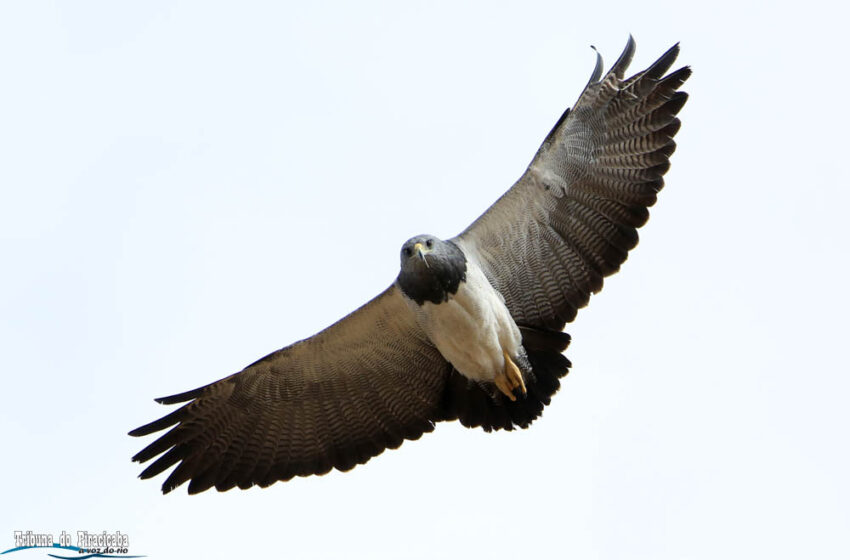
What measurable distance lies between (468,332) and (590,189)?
2.02 m

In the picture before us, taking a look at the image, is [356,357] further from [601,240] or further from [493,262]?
[601,240]

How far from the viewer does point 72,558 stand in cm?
1405

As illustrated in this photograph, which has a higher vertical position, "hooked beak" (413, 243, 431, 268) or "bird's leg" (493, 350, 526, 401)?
"hooked beak" (413, 243, 431, 268)

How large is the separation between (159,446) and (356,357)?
235 centimetres

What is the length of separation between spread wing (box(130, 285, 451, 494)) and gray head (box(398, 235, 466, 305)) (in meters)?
1.09

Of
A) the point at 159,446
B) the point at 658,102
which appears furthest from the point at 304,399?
the point at 658,102

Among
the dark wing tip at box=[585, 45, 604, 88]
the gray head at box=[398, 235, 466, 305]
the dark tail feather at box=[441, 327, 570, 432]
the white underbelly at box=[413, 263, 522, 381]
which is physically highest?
the dark wing tip at box=[585, 45, 604, 88]

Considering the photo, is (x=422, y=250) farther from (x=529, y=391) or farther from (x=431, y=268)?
(x=529, y=391)

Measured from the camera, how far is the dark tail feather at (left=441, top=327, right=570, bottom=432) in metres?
12.9

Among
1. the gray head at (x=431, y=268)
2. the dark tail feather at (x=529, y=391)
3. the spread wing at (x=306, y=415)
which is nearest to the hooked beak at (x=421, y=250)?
the gray head at (x=431, y=268)

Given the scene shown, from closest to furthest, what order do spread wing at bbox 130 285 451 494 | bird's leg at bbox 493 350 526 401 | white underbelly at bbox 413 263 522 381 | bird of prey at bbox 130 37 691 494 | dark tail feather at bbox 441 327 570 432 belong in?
white underbelly at bbox 413 263 522 381
bird of prey at bbox 130 37 691 494
bird's leg at bbox 493 350 526 401
dark tail feather at bbox 441 327 570 432
spread wing at bbox 130 285 451 494

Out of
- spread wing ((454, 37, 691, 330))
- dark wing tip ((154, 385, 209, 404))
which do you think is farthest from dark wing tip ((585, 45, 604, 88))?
dark wing tip ((154, 385, 209, 404))

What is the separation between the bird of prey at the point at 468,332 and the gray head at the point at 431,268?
0.02 m

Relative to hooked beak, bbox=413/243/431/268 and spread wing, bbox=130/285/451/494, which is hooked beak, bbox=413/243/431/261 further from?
spread wing, bbox=130/285/451/494
